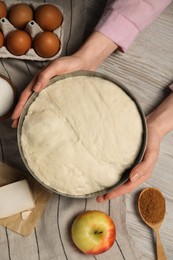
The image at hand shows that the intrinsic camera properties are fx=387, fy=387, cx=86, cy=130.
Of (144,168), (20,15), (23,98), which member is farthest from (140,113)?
(20,15)

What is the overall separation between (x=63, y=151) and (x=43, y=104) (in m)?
0.12

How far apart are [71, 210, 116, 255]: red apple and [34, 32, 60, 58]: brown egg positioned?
42 cm

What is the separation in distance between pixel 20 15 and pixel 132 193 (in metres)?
0.55

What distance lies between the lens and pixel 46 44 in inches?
38.7

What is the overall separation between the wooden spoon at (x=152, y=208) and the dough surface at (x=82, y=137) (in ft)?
0.69

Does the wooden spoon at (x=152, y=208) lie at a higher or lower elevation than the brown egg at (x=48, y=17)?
lower

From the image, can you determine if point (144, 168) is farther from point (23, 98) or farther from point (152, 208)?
point (23, 98)

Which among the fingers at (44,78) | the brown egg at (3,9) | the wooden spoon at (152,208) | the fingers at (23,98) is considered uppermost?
the fingers at (44,78)

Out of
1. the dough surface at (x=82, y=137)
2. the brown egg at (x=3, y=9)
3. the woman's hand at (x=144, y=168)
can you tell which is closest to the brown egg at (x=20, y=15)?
the brown egg at (x=3, y=9)

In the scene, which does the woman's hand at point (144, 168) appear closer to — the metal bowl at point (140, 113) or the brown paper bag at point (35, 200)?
the metal bowl at point (140, 113)

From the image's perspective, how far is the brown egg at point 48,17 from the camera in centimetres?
100

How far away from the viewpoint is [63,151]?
32.1 inches

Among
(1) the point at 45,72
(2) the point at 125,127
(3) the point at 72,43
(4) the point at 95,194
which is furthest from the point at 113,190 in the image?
(3) the point at 72,43

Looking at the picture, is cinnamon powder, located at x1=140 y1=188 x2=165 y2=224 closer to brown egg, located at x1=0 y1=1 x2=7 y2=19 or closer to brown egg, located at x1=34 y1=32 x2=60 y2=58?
brown egg, located at x1=34 y1=32 x2=60 y2=58
